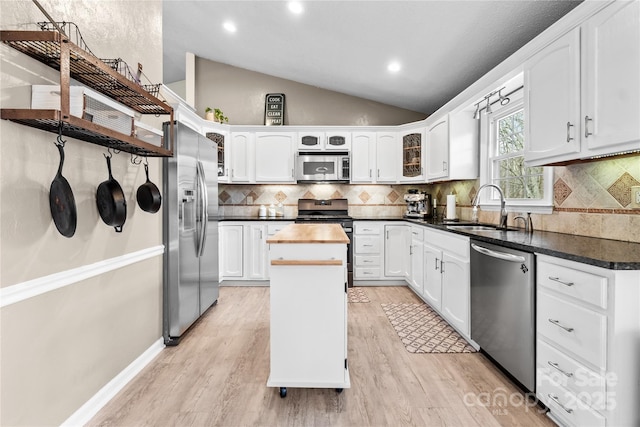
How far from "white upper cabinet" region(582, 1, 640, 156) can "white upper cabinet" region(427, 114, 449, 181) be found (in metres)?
1.96

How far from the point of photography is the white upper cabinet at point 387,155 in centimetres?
479

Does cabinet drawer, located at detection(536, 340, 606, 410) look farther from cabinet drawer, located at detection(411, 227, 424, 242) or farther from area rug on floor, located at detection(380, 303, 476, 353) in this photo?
cabinet drawer, located at detection(411, 227, 424, 242)

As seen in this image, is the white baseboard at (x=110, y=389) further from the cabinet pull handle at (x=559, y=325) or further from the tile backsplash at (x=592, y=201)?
the tile backsplash at (x=592, y=201)

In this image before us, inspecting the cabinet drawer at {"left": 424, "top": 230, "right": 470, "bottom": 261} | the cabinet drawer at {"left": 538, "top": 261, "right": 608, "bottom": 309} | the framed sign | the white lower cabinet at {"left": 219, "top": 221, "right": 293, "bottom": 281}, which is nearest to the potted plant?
the framed sign

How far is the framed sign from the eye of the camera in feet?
16.8

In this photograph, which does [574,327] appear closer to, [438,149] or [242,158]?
[438,149]

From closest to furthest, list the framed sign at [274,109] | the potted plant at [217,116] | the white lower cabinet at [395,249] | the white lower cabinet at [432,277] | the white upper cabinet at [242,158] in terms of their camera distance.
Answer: the white lower cabinet at [432,277] → the white lower cabinet at [395,249] → the potted plant at [217,116] → the white upper cabinet at [242,158] → the framed sign at [274,109]

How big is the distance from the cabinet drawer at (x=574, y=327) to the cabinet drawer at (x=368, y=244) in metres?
2.74

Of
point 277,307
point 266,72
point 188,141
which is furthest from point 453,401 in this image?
point 266,72

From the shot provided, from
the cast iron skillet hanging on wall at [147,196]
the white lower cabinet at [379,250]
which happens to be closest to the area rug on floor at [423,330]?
the white lower cabinet at [379,250]

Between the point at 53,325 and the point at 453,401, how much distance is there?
220 cm

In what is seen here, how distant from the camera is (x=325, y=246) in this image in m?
1.98

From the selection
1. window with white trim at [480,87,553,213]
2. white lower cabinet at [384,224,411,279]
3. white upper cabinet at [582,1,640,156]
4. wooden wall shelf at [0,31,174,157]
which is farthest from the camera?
white lower cabinet at [384,224,411,279]

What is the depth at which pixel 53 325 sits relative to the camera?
1562 millimetres
